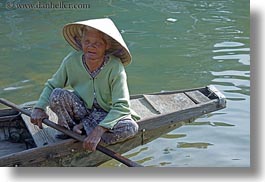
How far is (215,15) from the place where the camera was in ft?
15.7

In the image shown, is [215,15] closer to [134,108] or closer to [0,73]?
[0,73]

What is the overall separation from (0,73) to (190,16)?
1.73 meters

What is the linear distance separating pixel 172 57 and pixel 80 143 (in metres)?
2.15

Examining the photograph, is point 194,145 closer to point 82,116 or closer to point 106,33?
point 82,116

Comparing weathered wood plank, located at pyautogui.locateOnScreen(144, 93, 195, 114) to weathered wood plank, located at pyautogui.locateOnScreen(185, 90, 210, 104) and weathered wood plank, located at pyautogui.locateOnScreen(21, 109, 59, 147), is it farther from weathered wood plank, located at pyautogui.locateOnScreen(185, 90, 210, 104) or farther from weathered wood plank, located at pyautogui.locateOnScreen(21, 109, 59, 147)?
weathered wood plank, located at pyautogui.locateOnScreen(21, 109, 59, 147)

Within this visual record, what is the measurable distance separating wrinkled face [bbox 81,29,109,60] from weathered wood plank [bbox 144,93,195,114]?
0.53 meters

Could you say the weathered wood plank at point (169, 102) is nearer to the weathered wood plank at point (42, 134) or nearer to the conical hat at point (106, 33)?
the conical hat at point (106, 33)

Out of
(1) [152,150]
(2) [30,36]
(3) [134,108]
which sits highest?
(2) [30,36]

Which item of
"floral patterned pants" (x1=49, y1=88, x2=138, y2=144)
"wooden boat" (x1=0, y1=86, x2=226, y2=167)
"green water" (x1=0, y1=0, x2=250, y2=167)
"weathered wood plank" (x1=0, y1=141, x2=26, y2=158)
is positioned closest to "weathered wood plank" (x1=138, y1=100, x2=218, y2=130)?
"wooden boat" (x1=0, y1=86, x2=226, y2=167)

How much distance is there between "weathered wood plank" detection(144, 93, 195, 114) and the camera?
2797mm

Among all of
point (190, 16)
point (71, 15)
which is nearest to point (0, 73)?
point (71, 15)

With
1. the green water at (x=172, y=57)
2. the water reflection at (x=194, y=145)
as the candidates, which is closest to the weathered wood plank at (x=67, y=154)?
the green water at (x=172, y=57)

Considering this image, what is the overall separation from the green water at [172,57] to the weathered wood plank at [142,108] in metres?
0.23

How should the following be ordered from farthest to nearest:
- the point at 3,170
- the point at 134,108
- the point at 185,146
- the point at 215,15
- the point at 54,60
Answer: the point at 215,15, the point at 54,60, the point at 185,146, the point at 134,108, the point at 3,170
